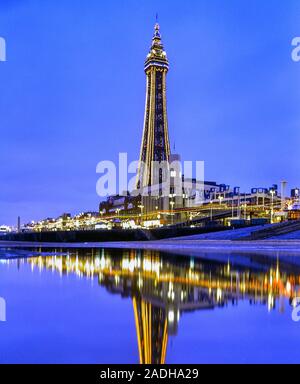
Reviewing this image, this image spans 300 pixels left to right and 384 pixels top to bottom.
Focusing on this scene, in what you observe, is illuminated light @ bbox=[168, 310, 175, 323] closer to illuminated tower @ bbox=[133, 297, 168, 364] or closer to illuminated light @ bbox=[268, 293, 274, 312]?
illuminated tower @ bbox=[133, 297, 168, 364]

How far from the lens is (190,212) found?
105562 millimetres

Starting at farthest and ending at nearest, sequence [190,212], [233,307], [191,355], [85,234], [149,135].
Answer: [149,135]
[190,212]
[85,234]
[233,307]
[191,355]

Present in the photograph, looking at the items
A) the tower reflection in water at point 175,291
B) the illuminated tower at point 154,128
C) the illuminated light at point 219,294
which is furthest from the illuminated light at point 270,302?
the illuminated tower at point 154,128

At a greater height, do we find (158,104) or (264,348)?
(158,104)

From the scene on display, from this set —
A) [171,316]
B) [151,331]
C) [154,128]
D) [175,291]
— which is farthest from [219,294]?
[154,128]

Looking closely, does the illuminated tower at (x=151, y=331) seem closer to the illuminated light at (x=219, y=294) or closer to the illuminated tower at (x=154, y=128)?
the illuminated light at (x=219, y=294)

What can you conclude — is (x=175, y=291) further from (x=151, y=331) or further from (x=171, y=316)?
(x=151, y=331)

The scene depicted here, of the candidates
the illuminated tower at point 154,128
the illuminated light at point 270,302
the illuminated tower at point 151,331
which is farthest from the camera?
the illuminated tower at point 154,128

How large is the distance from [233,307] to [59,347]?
468cm

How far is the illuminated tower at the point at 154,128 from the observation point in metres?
121

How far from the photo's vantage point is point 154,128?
400ft
